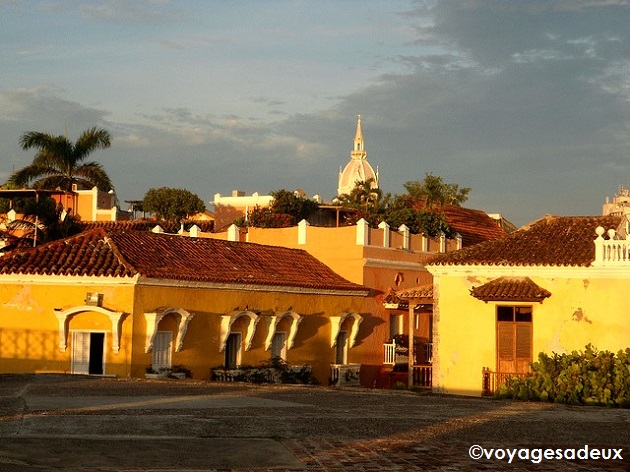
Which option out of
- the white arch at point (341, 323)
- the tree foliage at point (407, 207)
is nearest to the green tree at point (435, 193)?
the tree foliage at point (407, 207)

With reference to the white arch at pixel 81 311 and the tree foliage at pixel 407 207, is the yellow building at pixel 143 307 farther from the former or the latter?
the tree foliage at pixel 407 207

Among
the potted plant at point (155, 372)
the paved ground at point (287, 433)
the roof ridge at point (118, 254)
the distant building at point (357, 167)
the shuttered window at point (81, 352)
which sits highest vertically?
the distant building at point (357, 167)

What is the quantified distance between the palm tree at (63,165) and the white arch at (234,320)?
51.0 ft

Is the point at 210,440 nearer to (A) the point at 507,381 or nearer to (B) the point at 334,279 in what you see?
(A) the point at 507,381

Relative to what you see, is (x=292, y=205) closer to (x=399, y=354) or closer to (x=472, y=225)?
(x=472, y=225)

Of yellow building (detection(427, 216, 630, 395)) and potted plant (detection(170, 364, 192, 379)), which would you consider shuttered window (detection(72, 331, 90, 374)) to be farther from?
yellow building (detection(427, 216, 630, 395))

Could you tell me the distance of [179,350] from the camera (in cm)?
2498

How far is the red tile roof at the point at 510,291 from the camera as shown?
74.8 ft

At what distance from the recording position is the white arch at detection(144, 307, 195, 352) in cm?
2402

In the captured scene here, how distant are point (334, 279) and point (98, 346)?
9135mm

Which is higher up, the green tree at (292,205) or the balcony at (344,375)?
the green tree at (292,205)

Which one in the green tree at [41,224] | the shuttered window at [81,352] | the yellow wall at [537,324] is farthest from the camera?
the green tree at [41,224]

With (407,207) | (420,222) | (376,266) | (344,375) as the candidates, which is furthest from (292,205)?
(344,375)

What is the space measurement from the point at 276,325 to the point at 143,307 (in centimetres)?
499
